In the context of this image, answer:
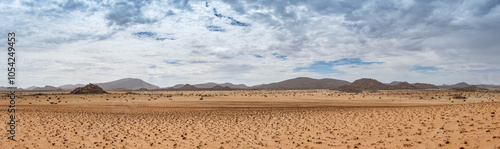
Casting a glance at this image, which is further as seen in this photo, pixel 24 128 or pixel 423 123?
pixel 24 128

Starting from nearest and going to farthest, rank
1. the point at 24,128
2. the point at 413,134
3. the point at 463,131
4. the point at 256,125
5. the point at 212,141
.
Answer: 1. the point at 463,131
2. the point at 413,134
3. the point at 212,141
4. the point at 24,128
5. the point at 256,125

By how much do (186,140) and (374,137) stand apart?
9049mm

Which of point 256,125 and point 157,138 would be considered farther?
point 256,125

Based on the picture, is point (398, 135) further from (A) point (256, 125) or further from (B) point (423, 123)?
(A) point (256, 125)

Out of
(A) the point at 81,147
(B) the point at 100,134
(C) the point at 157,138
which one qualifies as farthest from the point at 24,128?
(C) the point at 157,138

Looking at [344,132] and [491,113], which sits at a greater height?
[491,113]

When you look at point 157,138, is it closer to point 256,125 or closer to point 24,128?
point 256,125

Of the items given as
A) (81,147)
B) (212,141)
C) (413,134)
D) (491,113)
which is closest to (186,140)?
(212,141)

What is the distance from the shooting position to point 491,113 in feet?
45.8

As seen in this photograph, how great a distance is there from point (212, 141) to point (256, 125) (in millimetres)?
5049

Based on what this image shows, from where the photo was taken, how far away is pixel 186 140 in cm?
1337

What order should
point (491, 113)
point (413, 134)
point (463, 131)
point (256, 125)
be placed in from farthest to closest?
point (256, 125) < point (491, 113) < point (413, 134) < point (463, 131)

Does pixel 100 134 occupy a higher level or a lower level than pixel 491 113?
lower

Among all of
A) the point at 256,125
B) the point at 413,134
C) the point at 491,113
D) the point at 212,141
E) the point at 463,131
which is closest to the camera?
the point at 463,131
